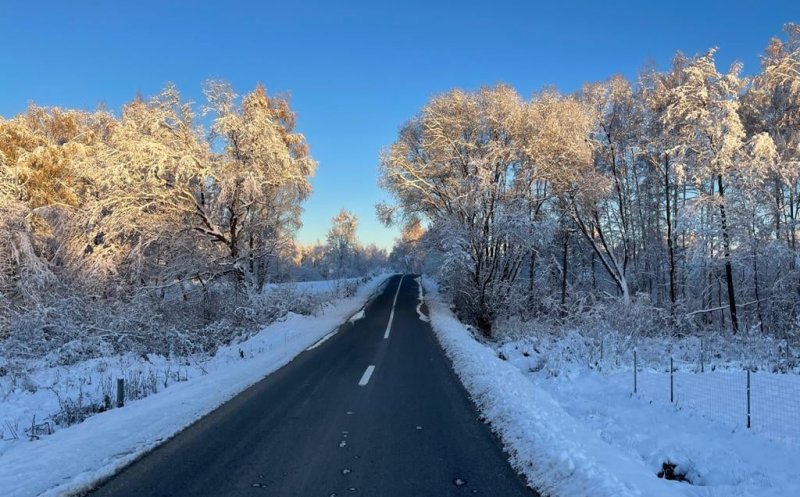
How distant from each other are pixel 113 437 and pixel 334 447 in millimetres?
2902

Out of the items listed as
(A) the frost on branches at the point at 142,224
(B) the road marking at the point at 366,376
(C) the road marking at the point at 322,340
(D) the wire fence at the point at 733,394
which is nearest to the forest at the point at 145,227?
(A) the frost on branches at the point at 142,224

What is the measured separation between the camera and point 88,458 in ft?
16.8

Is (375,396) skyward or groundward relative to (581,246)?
groundward

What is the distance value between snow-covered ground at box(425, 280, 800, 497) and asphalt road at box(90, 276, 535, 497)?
470 mm

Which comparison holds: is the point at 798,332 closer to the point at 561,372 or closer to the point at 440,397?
the point at 561,372

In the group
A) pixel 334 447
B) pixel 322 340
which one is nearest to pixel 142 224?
pixel 322 340

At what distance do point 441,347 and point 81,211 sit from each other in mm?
14535

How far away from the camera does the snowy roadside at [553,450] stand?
14.1 ft

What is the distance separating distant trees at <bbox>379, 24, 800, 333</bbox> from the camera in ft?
56.9

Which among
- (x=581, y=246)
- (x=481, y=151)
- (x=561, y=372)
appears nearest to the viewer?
(x=561, y=372)

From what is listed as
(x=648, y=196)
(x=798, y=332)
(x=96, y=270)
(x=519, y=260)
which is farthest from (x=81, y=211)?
(x=648, y=196)

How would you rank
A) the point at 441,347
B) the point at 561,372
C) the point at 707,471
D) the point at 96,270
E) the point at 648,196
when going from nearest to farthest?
the point at 707,471, the point at 561,372, the point at 441,347, the point at 96,270, the point at 648,196

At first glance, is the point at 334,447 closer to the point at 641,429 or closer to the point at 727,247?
the point at 641,429

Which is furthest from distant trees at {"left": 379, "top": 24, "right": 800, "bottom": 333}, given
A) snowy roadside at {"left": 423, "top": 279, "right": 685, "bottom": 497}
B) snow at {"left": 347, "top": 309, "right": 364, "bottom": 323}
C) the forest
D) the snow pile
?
snowy roadside at {"left": 423, "top": 279, "right": 685, "bottom": 497}
